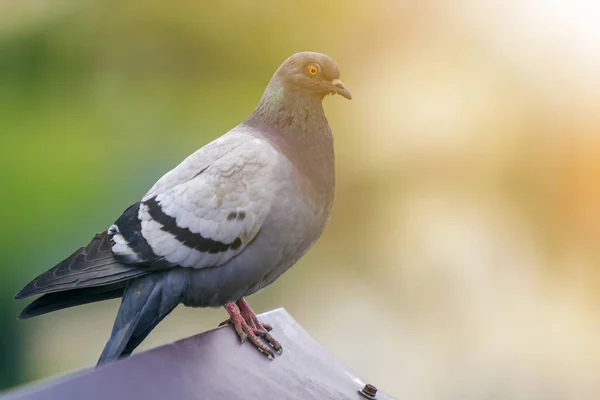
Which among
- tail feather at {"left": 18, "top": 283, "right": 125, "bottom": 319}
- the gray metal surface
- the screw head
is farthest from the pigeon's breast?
the screw head

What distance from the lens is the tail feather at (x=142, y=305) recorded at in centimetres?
247

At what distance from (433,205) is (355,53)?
1.45m

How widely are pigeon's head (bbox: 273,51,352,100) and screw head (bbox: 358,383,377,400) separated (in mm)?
1303

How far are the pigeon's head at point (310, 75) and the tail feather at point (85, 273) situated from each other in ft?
3.44

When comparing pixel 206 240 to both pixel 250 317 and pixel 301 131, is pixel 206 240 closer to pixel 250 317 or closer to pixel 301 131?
pixel 250 317

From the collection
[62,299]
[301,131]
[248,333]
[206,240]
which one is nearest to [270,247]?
[206,240]

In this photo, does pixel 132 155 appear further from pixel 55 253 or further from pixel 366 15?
pixel 366 15

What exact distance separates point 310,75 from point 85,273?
1.27m

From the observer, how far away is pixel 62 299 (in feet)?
8.37

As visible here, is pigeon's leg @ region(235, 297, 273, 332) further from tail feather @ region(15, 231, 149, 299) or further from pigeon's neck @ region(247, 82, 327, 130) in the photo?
pigeon's neck @ region(247, 82, 327, 130)

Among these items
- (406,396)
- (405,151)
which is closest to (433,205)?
(405,151)

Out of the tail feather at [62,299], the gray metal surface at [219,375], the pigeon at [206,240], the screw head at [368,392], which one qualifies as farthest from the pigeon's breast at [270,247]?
the screw head at [368,392]

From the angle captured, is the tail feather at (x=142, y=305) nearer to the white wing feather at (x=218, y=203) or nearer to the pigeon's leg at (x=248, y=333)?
the white wing feather at (x=218, y=203)

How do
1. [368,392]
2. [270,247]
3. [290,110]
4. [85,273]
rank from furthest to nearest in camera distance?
[290,110] → [368,392] → [270,247] → [85,273]
